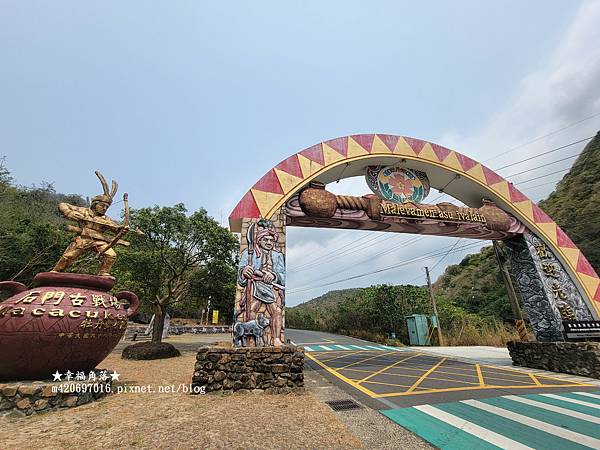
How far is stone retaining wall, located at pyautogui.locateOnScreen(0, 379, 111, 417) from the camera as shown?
14.4 feet

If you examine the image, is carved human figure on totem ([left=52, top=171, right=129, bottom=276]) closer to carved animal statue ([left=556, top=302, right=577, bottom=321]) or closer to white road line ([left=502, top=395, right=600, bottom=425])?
white road line ([left=502, top=395, right=600, bottom=425])

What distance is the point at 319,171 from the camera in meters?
8.20

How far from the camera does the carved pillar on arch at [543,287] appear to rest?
9.13 meters

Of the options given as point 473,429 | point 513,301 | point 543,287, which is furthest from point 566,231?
point 473,429

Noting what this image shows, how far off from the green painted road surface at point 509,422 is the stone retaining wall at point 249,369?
2.15m

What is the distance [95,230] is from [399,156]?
8613 millimetres

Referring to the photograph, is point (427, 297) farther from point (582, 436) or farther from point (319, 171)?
point (582, 436)

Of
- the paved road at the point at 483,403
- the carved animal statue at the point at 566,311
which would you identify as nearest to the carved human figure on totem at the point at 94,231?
the paved road at the point at 483,403

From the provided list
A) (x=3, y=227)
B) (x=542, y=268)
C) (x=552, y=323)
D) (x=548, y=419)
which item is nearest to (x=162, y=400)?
(x=548, y=419)

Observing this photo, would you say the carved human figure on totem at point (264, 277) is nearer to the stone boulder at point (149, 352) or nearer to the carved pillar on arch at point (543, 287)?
the stone boulder at point (149, 352)

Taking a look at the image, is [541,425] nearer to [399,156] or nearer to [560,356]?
[560,356]

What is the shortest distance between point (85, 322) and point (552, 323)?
12685mm

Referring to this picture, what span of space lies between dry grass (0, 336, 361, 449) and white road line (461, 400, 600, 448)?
2.62 m

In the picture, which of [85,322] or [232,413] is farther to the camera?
[85,322]
